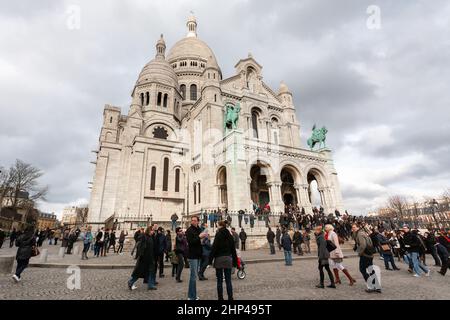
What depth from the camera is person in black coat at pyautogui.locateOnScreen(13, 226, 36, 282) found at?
263 inches

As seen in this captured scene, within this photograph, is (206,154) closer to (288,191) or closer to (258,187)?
(258,187)

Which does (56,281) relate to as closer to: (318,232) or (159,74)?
(318,232)

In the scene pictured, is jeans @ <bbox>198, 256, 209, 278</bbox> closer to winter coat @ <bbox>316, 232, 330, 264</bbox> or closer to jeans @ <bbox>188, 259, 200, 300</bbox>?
jeans @ <bbox>188, 259, 200, 300</bbox>

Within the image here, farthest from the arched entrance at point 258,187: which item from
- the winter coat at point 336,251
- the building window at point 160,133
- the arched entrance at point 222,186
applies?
the winter coat at point 336,251

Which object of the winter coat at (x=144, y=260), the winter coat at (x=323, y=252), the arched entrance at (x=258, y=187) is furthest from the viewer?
the arched entrance at (x=258, y=187)

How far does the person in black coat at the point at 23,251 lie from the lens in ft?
21.9

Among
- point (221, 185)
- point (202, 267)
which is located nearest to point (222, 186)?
point (221, 185)

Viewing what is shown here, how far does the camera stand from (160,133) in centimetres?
3200

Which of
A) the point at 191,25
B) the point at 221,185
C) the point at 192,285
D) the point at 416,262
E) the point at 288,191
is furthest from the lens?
the point at 191,25

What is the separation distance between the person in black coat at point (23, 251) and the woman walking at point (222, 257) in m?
5.81

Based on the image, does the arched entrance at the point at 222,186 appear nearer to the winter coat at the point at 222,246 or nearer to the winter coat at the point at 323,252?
the winter coat at the point at 323,252

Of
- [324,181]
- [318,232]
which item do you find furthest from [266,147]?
[318,232]

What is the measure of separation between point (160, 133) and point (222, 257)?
29215 mm
